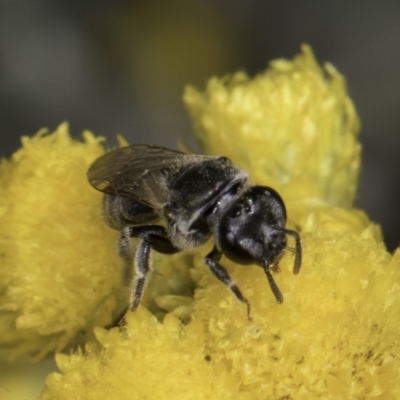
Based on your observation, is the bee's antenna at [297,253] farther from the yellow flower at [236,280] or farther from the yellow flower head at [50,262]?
the yellow flower head at [50,262]

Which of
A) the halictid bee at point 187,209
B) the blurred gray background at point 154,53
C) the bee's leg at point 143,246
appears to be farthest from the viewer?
the blurred gray background at point 154,53

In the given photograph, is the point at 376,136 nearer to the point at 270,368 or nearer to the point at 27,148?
the point at 27,148

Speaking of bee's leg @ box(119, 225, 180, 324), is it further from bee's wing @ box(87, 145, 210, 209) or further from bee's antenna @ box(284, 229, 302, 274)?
bee's antenna @ box(284, 229, 302, 274)

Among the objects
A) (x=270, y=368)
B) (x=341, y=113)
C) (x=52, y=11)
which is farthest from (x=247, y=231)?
(x=52, y=11)

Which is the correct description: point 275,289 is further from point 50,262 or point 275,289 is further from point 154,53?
point 154,53

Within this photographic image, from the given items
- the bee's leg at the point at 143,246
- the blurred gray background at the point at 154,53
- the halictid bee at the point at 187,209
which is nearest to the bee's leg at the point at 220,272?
the halictid bee at the point at 187,209

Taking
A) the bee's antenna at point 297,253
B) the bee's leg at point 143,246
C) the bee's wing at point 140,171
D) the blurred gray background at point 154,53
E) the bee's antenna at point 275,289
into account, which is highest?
the blurred gray background at point 154,53

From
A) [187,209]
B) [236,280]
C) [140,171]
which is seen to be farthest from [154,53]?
[236,280]
